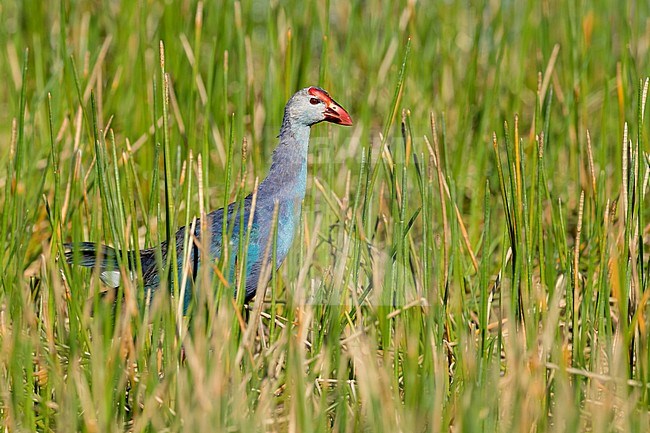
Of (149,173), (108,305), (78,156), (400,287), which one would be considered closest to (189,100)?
(149,173)

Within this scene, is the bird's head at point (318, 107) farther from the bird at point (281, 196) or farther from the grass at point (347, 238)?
the grass at point (347, 238)

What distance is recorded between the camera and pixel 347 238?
2570 mm

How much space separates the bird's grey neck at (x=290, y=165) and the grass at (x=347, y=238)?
102 mm

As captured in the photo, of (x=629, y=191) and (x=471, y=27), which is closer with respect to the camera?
(x=629, y=191)

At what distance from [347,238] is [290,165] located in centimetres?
48

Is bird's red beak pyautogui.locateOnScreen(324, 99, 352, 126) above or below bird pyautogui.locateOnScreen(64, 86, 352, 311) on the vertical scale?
above

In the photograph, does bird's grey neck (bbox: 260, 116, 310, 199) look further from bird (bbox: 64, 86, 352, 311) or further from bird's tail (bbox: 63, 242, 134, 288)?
bird's tail (bbox: 63, 242, 134, 288)

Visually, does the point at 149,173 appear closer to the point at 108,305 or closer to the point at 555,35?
the point at 108,305

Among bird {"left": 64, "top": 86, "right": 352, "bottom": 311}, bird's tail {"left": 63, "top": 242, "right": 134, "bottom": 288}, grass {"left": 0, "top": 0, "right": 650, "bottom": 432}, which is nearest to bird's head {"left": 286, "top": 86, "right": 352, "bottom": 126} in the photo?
bird {"left": 64, "top": 86, "right": 352, "bottom": 311}

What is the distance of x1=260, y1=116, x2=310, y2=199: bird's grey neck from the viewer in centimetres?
297

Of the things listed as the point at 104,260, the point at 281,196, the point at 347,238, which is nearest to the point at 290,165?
the point at 281,196

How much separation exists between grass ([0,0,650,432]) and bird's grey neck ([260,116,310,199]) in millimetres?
102

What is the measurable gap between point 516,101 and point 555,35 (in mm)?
1050

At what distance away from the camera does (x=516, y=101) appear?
4074 millimetres
